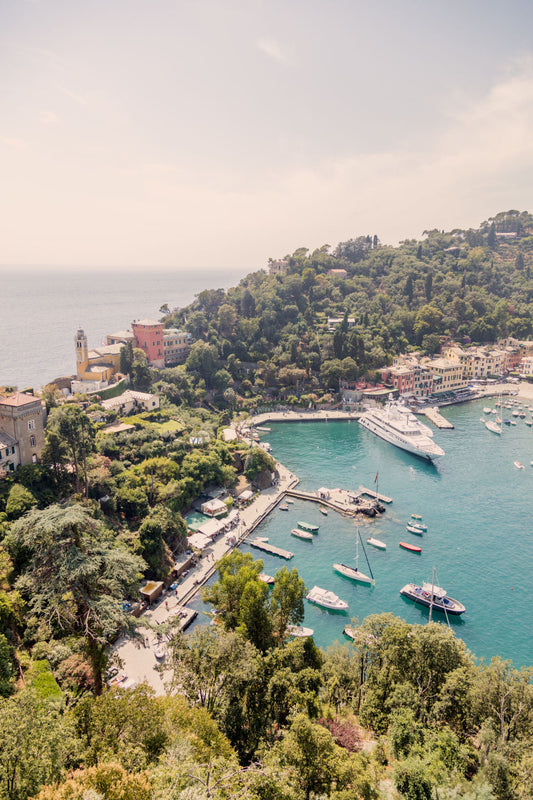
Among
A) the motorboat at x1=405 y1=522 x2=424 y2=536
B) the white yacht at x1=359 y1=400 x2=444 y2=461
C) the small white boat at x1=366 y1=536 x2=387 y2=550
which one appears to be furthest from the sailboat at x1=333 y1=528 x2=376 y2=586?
the white yacht at x1=359 y1=400 x2=444 y2=461

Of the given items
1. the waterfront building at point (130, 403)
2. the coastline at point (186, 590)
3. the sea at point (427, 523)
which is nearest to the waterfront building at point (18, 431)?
the coastline at point (186, 590)

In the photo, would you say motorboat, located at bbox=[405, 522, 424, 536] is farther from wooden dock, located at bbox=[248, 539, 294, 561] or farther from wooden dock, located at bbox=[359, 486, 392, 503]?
wooden dock, located at bbox=[248, 539, 294, 561]

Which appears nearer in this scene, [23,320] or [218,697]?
[218,697]

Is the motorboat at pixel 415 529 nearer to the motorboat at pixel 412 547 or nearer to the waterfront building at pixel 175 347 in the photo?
the motorboat at pixel 412 547

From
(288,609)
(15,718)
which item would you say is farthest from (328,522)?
(15,718)

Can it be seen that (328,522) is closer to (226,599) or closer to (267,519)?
(267,519)

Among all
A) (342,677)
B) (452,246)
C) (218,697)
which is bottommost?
(342,677)
